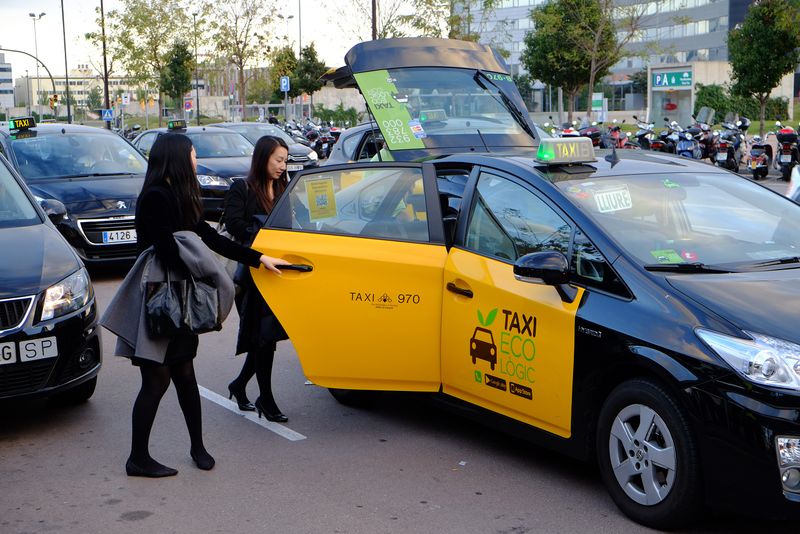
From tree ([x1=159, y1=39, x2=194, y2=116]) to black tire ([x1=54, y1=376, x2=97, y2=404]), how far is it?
47.9 meters

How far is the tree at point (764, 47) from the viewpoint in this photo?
997 inches

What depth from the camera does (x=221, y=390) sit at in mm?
6789

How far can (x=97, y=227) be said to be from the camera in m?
11.1

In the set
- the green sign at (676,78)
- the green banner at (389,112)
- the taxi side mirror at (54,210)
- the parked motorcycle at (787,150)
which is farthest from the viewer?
the green sign at (676,78)

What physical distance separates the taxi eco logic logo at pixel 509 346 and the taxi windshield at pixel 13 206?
329 cm

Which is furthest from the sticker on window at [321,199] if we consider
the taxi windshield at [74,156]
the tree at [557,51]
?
the tree at [557,51]

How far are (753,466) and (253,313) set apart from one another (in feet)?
10.0

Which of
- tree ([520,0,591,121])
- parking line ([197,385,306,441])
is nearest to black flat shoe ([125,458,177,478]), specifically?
parking line ([197,385,306,441])

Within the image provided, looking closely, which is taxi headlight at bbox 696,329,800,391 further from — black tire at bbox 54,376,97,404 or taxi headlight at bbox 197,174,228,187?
taxi headlight at bbox 197,174,228,187

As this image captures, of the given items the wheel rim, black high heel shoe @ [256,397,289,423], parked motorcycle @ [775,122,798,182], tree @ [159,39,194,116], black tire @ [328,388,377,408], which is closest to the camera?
the wheel rim

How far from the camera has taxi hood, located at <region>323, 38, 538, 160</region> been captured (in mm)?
10539

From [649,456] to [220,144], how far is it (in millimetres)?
14775

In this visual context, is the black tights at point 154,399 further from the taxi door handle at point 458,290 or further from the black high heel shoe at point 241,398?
the taxi door handle at point 458,290

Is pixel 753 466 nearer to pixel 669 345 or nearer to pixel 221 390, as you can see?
pixel 669 345
